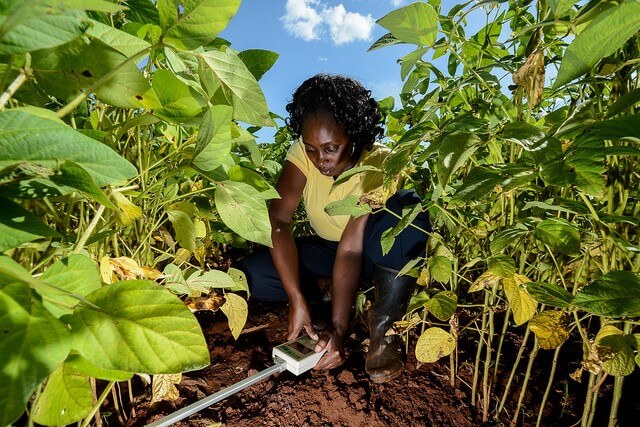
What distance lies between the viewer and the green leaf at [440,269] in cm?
71

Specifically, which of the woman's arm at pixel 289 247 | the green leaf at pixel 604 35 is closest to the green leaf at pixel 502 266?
the green leaf at pixel 604 35

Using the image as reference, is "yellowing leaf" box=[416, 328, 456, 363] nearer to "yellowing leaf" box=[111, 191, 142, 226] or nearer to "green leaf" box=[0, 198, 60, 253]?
"yellowing leaf" box=[111, 191, 142, 226]

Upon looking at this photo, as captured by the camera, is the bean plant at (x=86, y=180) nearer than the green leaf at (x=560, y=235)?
Yes

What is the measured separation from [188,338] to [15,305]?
10 cm

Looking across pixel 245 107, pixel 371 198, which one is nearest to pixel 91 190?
pixel 245 107

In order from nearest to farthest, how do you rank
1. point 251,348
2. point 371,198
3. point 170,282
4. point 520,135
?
point 520,135, point 170,282, point 371,198, point 251,348

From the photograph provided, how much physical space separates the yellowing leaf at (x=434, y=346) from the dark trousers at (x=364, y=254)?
435 millimetres

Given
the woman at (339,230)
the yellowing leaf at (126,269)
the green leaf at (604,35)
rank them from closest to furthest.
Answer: the green leaf at (604,35), the yellowing leaf at (126,269), the woman at (339,230)

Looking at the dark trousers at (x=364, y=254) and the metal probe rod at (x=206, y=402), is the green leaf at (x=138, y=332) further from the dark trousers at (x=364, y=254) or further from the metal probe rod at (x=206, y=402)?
the dark trousers at (x=364, y=254)

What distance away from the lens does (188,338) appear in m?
0.26

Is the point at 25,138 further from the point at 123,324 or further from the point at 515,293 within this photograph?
the point at 515,293

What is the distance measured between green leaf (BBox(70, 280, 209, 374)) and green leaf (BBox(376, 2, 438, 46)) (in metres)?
0.44

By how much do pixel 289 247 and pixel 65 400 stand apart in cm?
110

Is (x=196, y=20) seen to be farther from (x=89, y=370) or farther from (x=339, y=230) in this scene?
(x=339, y=230)
